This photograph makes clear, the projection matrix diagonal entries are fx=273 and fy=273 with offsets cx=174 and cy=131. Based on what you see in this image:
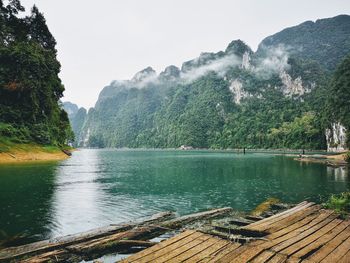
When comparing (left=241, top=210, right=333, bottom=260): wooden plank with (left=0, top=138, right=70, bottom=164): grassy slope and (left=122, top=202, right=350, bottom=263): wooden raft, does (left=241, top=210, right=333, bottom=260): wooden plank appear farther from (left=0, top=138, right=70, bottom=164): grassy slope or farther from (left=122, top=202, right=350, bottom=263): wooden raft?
(left=0, top=138, right=70, bottom=164): grassy slope

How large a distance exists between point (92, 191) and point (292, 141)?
624 ft

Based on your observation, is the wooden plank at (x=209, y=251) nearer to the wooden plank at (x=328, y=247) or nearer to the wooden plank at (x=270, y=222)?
the wooden plank at (x=270, y=222)

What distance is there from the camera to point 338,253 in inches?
369

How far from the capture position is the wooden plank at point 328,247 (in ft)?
29.2

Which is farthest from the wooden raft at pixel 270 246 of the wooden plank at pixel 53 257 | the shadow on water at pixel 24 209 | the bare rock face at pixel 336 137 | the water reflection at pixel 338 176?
the bare rock face at pixel 336 137

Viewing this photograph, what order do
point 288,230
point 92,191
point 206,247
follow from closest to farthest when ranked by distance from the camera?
point 206,247
point 288,230
point 92,191

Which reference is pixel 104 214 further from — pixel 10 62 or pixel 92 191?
pixel 10 62

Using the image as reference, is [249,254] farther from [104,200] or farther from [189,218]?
[104,200]

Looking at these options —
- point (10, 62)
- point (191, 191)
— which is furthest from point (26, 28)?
point (191, 191)

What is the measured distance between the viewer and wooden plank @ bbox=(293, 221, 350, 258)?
925cm

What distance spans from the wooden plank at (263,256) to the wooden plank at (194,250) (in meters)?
1.93

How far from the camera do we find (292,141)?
198 metres

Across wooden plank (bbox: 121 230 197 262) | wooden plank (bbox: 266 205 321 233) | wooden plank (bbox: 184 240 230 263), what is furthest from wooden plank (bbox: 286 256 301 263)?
wooden plank (bbox: 121 230 197 262)

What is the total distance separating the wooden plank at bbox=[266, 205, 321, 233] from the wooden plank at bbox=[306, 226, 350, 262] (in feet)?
7.27
